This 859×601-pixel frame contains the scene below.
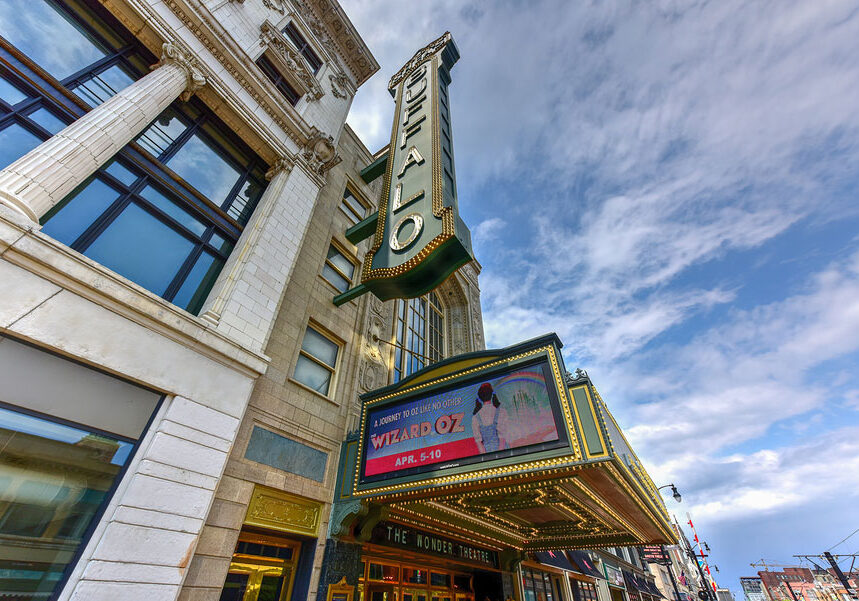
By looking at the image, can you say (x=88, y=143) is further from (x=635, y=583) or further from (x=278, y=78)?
(x=635, y=583)

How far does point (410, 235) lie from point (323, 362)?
438 centimetres

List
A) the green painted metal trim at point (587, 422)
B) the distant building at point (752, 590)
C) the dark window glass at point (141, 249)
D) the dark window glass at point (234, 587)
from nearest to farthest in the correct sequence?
the green painted metal trim at point (587, 422), the dark window glass at point (234, 587), the dark window glass at point (141, 249), the distant building at point (752, 590)

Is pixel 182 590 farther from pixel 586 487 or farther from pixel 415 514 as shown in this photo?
pixel 586 487

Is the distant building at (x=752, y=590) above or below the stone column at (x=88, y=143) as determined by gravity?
below

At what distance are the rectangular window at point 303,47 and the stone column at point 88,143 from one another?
842 centimetres

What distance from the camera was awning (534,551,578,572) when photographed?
1544 centimetres

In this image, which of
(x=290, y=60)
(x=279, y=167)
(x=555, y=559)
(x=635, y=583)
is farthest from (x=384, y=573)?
(x=635, y=583)

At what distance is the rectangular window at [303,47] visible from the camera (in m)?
15.9

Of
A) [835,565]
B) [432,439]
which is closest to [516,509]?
[432,439]

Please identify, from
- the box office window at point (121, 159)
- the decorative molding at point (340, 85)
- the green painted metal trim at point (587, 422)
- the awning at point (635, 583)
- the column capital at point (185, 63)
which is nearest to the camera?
the green painted metal trim at point (587, 422)

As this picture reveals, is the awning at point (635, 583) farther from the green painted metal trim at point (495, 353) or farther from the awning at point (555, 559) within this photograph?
the green painted metal trim at point (495, 353)

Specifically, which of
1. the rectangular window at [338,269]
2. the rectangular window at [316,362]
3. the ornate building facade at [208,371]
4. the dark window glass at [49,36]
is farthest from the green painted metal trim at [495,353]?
the dark window glass at [49,36]

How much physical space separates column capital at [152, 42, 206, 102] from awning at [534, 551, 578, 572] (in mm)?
20108

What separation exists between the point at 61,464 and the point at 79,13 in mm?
9959
